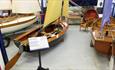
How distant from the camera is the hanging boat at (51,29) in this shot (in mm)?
3232

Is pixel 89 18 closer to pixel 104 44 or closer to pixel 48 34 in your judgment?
pixel 48 34

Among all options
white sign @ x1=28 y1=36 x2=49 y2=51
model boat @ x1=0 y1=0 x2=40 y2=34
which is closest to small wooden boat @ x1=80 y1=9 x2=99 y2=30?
model boat @ x1=0 y1=0 x2=40 y2=34

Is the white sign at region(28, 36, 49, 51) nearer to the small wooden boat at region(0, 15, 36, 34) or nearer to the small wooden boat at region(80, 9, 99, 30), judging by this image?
the small wooden boat at region(0, 15, 36, 34)

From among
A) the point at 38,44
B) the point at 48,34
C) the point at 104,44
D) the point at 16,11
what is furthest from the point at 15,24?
the point at 104,44

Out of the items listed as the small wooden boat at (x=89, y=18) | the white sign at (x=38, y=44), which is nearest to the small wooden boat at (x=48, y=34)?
the white sign at (x=38, y=44)

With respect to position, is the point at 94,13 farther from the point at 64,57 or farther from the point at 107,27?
the point at 64,57

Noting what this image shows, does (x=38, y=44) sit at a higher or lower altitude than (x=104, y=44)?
higher

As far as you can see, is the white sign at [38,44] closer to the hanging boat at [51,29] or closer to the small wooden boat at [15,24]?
the hanging boat at [51,29]

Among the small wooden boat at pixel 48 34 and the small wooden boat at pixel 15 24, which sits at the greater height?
the small wooden boat at pixel 15 24

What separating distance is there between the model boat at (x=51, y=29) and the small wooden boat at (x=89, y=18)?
686mm

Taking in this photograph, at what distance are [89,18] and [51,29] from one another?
149cm

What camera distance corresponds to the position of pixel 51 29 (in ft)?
13.3

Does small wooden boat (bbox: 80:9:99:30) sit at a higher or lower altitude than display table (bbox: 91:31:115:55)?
higher

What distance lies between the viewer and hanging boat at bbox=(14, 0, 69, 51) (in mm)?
3232
